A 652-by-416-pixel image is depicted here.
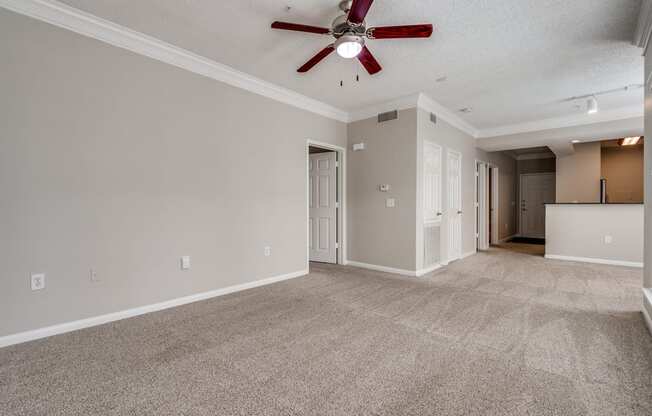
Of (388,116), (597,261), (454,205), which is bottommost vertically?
(597,261)

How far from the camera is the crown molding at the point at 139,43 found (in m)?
2.42

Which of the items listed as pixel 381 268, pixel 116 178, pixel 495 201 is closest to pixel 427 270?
pixel 381 268

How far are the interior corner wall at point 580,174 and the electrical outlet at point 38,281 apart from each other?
30.6 ft

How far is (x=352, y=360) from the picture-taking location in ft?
6.87

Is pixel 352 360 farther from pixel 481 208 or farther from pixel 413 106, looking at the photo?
pixel 481 208

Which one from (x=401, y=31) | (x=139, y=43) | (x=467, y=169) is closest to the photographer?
(x=401, y=31)

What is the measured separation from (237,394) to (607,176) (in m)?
9.86

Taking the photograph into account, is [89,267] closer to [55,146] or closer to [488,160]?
[55,146]

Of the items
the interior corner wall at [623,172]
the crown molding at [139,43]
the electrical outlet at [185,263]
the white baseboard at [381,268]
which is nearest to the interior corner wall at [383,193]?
the white baseboard at [381,268]

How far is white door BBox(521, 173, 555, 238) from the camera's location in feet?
29.1

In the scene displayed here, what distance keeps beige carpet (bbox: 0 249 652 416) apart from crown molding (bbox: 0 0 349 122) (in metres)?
2.63

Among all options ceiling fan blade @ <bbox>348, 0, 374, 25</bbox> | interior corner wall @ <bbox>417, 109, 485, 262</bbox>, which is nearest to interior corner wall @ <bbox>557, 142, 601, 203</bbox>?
interior corner wall @ <bbox>417, 109, 485, 262</bbox>

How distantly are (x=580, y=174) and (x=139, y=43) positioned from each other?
8885 mm

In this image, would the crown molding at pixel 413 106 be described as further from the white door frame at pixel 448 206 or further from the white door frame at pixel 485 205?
the white door frame at pixel 485 205
